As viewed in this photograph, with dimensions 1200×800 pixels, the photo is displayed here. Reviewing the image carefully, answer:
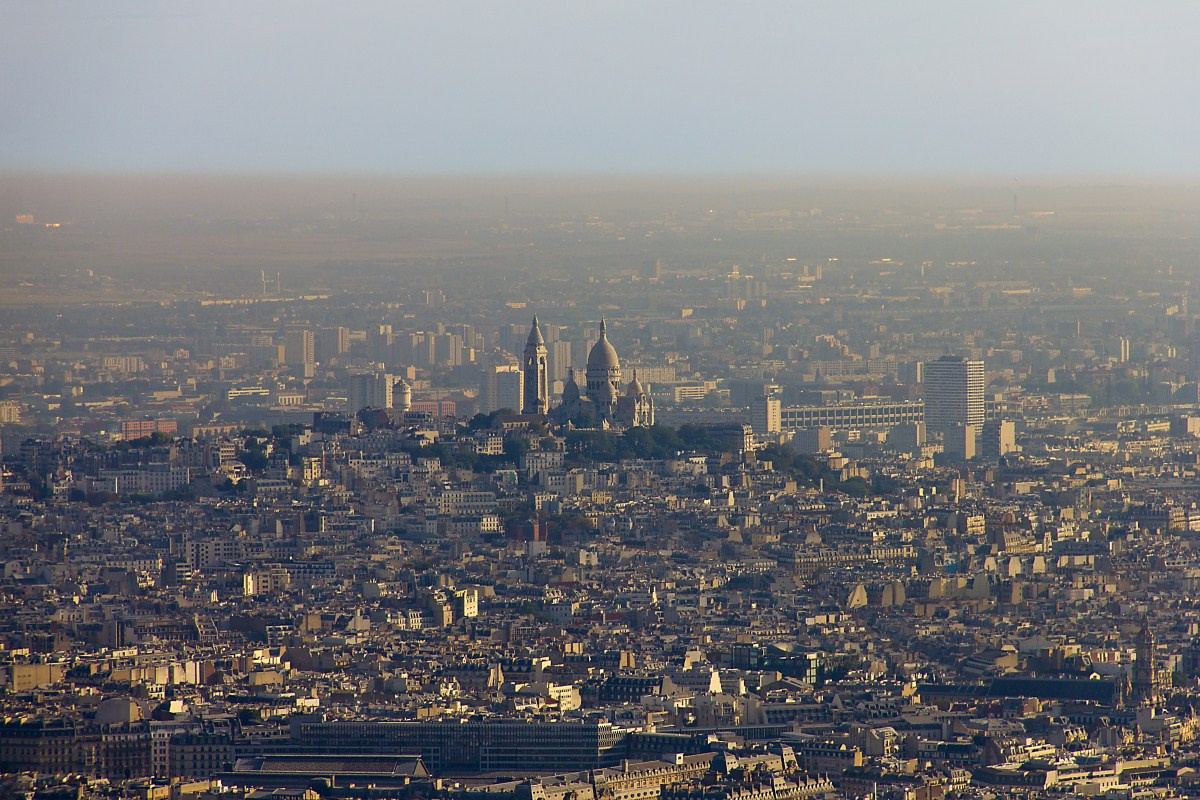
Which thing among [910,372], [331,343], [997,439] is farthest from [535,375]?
[910,372]

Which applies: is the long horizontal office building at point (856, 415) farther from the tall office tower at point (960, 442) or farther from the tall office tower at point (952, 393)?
the tall office tower at point (960, 442)

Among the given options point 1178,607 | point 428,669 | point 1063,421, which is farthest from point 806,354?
point 428,669

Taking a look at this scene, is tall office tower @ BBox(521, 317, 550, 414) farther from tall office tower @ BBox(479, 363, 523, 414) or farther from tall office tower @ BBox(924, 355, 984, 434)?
tall office tower @ BBox(924, 355, 984, 434)

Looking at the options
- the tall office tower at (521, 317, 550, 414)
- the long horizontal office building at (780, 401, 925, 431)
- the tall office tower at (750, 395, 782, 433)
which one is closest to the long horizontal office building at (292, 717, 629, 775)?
the tall office tower at (521, 317, 550, 414)

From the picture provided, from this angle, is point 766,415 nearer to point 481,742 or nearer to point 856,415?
point 856,415

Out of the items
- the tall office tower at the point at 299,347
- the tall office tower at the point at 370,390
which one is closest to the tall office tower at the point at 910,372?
the tall office tower at the point at 370,390

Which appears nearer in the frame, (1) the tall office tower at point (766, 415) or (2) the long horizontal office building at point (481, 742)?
(2) the long horizontal office building at point (481, 742)

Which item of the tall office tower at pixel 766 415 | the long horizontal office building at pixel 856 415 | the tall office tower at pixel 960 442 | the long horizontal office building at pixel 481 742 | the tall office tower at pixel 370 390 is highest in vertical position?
the long horizontal office building at pixel 481 742
